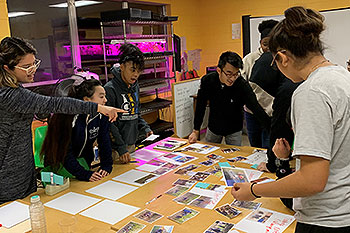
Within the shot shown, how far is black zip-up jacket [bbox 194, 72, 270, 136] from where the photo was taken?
2.66 meters

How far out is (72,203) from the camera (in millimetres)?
1659

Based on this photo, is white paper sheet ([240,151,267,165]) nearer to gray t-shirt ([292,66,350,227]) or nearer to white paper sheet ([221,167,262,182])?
white paper sheet ([221,167,262,182])

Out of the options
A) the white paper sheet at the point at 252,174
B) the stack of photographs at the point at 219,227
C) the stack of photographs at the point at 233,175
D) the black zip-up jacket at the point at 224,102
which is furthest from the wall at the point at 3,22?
the stack of photographs at the point at 219,227

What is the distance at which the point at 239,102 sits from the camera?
272 cm

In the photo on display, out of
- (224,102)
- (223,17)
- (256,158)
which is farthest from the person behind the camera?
(223,17)

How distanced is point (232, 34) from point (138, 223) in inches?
190

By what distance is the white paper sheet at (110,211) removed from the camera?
4.88 feet

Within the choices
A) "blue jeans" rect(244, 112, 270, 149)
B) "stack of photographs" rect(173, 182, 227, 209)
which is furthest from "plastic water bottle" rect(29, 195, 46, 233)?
"blue jeans" rect(244, 112, 270, 149)

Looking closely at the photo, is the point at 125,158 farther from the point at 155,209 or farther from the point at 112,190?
the point at 155,209

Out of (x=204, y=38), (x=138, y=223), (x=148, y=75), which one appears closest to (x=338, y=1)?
(x=204, y=38)

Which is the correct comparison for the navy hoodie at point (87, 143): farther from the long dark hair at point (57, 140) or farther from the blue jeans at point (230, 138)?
the blue jeans at point (230, 138)

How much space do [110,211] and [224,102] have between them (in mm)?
1491

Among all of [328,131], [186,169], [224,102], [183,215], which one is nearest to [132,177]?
[186,169]

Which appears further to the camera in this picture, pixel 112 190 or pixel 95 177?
pixel 95 177
